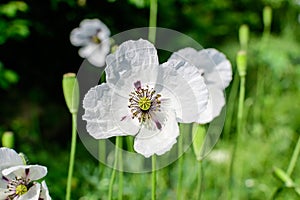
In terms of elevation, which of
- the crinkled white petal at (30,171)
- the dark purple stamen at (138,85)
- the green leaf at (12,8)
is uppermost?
the green leaf at (12,8)

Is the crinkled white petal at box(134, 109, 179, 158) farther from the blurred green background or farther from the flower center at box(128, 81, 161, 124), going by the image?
the blurred green background

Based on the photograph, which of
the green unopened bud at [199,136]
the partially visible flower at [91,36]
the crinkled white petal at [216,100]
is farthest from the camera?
the partially visible flower at [91,36]

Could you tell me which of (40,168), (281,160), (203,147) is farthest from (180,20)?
(40,168)

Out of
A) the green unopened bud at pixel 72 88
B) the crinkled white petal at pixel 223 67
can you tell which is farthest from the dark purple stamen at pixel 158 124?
the crinkled white petal at pixel 223 67

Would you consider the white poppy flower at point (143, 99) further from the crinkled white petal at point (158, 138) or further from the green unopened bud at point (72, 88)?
the green unopened bud at point (72, 88)

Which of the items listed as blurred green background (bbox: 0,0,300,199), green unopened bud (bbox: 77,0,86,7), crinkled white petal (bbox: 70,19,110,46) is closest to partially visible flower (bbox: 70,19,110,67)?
crinkled white petal (bbox: 70,19,110,46)

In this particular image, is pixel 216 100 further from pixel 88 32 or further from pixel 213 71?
pixel 88 32

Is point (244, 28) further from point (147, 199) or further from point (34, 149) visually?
point (34, 149)

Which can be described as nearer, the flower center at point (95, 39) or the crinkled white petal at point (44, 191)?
the crinkled white petal at point (44, 191)
